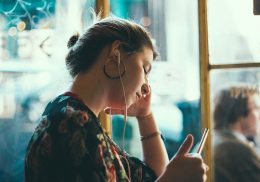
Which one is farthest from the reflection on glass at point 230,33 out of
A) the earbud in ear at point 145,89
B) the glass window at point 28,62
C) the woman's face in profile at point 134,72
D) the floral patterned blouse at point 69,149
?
the floral patterned blouse at point 69,149

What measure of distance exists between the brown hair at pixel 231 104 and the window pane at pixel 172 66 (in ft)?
0.32

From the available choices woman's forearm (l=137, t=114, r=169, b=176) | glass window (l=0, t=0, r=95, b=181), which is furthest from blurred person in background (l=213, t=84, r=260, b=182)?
glass window (l=0, t=0, r=95, b=181)

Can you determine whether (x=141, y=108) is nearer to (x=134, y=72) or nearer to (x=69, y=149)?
(x=134, y=72)

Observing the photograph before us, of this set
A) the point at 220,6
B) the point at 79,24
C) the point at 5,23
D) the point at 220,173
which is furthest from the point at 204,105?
the point at 5,23

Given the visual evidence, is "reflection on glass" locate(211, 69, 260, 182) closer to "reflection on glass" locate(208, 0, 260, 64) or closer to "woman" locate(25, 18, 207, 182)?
"reflection on glass" locate(208, 0, 260, 64)

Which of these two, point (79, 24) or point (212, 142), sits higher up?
point (79, 24)

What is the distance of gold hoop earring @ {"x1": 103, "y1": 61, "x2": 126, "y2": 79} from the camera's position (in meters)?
0.93

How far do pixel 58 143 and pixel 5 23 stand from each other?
4.27 feet

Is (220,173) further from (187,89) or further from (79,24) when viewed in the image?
(79,24)

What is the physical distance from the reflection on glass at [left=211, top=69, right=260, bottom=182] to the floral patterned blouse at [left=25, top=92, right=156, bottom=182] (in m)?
1.04

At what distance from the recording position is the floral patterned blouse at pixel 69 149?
826mm

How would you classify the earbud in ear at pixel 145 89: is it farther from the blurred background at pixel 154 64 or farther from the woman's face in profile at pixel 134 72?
the blurred background at pixel 154 64

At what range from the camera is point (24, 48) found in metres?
1.98

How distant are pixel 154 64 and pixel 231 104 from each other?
0.39 metres
